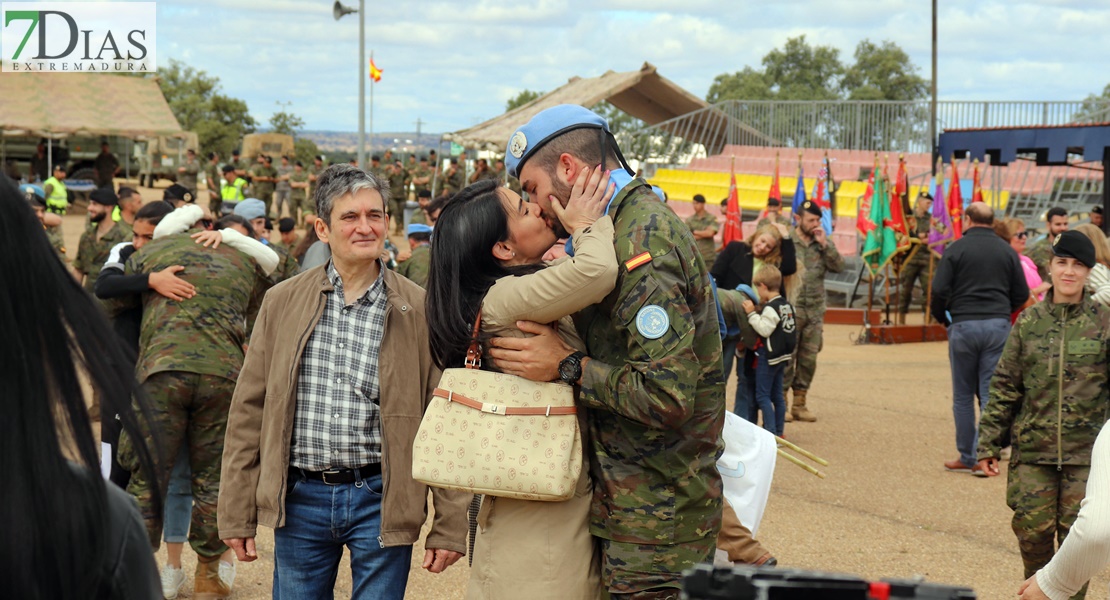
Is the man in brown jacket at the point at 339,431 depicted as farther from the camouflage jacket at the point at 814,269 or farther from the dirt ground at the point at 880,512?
the camouflage jacket at the point at 814,269

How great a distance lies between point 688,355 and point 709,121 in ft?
94.4

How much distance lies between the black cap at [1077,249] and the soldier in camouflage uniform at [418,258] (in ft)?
13.2

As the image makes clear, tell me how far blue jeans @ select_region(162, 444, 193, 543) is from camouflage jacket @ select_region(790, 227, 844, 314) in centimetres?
664

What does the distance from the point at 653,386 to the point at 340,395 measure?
51.6 inches

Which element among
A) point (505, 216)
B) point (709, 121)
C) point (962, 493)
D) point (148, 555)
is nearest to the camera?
point (148, 555)

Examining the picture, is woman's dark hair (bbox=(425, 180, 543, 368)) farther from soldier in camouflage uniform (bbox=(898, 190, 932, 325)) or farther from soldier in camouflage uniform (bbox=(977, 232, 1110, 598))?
soldier in camouflage uniform (bbox=(898, 190, 932, 325))

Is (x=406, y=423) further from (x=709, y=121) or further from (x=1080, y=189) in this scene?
(x=709, y=121)

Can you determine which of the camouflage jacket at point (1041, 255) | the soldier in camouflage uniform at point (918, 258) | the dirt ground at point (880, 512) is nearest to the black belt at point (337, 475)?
the dirt ground at point (880, 512)

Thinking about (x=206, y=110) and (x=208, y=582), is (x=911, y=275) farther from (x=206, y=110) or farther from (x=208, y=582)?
(x=206, y=110)

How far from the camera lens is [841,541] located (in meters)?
7.09

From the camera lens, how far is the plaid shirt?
365cm

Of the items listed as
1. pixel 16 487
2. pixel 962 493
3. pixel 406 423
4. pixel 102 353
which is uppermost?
pixel 102 353

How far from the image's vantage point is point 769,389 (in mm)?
9672

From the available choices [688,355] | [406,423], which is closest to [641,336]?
[688,355]
